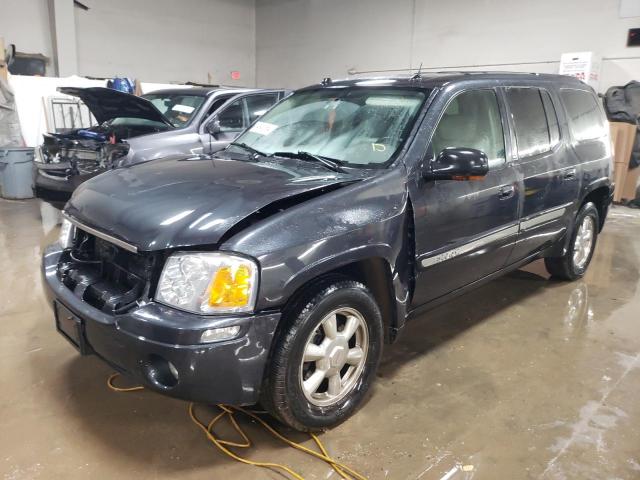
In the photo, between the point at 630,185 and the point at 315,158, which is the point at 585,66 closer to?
the point at 630,185

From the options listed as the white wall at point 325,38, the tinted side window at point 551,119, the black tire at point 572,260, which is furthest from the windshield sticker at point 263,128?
the white wall at point 325,38

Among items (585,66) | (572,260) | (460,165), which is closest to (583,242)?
(572,260)

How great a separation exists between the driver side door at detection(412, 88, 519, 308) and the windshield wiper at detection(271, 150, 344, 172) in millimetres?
416

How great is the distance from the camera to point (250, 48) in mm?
14344

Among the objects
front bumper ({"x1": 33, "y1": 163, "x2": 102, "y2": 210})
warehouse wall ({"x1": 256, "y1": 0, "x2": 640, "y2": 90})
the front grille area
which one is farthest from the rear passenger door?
warehouse wall ({"x1": 256, "y1": 0, "x2": 640, "y2": 90})

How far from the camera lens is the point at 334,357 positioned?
221 centimetres

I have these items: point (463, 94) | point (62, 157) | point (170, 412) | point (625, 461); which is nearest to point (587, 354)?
point (625, 461)

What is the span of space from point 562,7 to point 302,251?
344 inches

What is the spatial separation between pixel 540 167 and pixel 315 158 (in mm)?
1584

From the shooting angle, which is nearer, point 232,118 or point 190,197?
point 190,197

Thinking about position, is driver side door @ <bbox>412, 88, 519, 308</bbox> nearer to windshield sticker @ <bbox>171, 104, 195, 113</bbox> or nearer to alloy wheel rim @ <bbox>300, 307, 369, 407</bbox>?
alloy wheel rim @ <bbox>300, 307, 369, 407</bbox>

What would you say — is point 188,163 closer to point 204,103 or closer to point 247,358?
point 247,358

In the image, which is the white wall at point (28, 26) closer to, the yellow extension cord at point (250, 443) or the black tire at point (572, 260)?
the yellow extension cord at point (250, 443)

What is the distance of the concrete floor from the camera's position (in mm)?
2084
